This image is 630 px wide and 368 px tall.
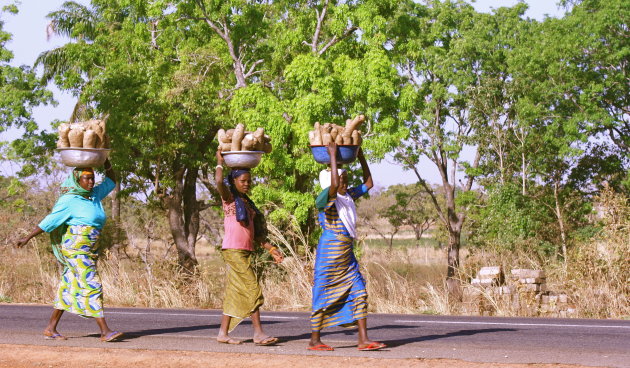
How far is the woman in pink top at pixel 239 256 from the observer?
29.0 feet

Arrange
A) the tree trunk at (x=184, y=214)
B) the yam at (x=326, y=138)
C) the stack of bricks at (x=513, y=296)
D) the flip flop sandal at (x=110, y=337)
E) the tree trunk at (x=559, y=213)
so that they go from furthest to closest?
the tree trunk at (x=559, y=213) < the tree trunk at (x=184, y=214) < the stack of bricks at (x=513, y=296) < the flip flop sandal at (x=110, y=337) < the yam at (x=326, y=138)

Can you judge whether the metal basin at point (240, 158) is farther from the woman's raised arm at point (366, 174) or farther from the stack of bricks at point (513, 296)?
the stack of bricks at point (513, 296)

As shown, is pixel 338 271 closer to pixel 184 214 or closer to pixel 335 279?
pixel 335 279

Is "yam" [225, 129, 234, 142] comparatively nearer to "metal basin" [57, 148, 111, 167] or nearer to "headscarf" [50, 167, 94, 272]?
"metal basin" [57, 148, 111, 167]

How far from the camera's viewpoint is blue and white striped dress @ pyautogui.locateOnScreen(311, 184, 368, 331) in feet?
27.3

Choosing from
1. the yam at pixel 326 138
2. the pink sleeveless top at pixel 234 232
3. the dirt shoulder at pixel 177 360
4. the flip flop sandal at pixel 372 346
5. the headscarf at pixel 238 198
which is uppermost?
the yam at pixel 326 138

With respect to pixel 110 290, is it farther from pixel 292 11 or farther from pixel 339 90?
pixel 292 11

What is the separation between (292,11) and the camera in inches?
1375

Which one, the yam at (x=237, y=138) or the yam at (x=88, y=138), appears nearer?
the yam at (x=237, y=138)

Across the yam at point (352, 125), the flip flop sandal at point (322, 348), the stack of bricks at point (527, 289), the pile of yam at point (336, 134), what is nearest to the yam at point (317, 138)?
the pile of yam at point (336, 134)

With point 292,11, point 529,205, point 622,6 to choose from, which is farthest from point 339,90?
point 622,6

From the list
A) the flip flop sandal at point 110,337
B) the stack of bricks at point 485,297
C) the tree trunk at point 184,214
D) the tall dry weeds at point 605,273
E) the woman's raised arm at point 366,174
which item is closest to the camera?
the woman's raised arm at point 366,174

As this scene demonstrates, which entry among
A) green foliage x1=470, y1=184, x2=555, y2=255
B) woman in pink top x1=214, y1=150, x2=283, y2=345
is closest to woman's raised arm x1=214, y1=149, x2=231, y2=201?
woman in pink top x1=214, y1=150, x2=283, y2=345

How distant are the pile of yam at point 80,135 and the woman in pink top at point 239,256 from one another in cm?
134
